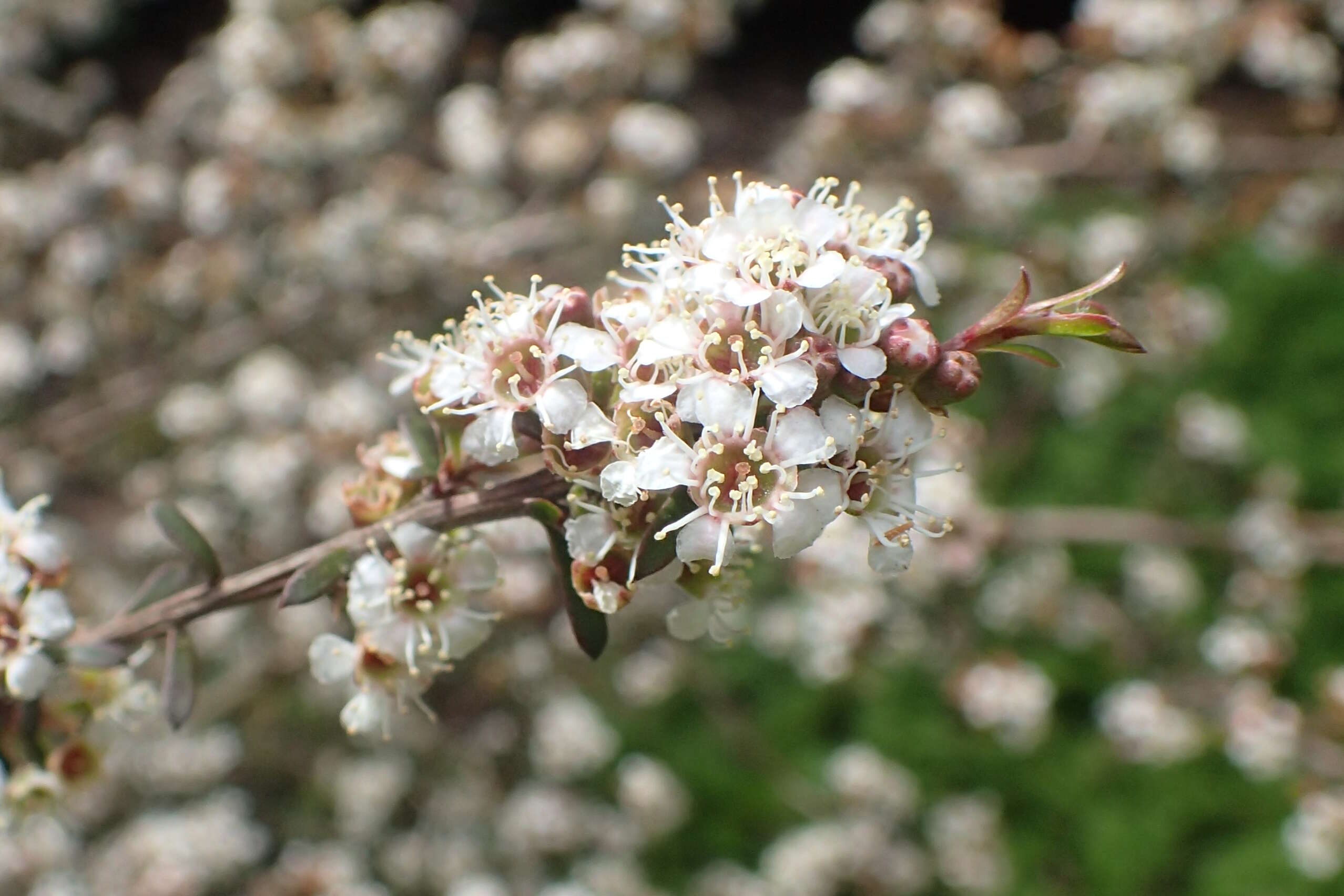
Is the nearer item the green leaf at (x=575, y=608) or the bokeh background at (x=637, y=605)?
the green leaf at (x=575, y=608)

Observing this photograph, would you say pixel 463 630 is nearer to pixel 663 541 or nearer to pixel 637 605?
pixel 663 541

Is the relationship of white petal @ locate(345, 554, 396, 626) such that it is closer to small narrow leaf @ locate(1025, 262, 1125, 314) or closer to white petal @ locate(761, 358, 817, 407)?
white petal @ locate(761, 358, 817, 407)

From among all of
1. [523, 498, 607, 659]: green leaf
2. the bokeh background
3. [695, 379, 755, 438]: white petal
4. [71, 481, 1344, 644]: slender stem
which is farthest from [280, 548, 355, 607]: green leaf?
the bokeh background

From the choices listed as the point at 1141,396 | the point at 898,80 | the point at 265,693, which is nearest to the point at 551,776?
the point at 265,693

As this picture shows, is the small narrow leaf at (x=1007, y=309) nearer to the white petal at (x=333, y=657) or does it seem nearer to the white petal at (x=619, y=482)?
the white petal at (x=619, y=482)

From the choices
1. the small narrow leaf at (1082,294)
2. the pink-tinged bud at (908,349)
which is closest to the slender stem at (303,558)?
the pink-tinged bud at (908,349)
